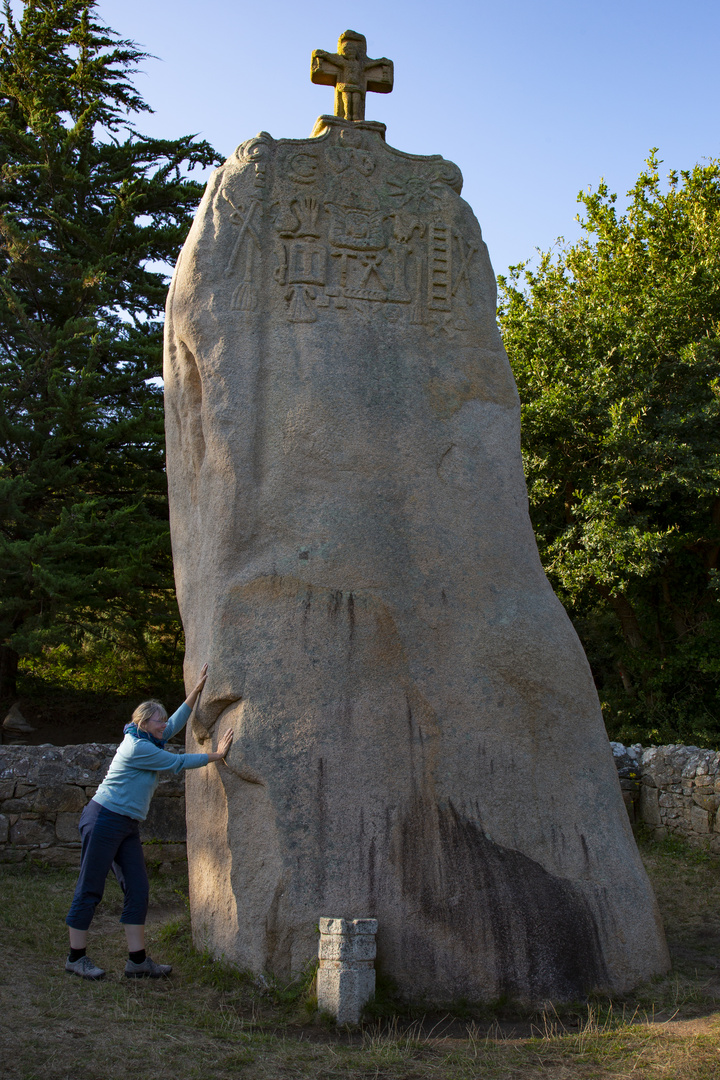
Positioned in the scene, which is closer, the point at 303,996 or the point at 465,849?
the point at 303,996

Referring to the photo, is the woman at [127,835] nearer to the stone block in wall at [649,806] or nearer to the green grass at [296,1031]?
the green grass at [296,1031]

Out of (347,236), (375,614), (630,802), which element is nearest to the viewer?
(375,614)

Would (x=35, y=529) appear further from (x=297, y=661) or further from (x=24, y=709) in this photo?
(x=297, y=661)

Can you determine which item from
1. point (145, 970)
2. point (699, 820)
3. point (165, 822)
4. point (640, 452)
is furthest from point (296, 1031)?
point (640, 452)

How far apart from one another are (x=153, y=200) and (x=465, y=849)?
12.3 m

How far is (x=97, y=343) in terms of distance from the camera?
11625 mm

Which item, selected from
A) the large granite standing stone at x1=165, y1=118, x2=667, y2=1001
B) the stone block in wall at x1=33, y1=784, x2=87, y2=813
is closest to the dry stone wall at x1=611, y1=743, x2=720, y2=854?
the large granite standing stone at x1=165, y1=118, x2=667, y2=1001

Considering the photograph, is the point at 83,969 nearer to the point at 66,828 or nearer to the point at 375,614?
the point at 375,614

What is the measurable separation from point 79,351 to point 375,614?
8.97 metres

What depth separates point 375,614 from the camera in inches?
191

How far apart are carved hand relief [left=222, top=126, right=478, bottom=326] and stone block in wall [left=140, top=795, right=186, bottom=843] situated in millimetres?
4723

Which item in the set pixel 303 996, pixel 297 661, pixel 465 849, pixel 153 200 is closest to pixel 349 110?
pixel 297 661

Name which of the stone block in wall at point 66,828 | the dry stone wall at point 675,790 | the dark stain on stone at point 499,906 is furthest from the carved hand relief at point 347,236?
the dry stone wall at point 675,790

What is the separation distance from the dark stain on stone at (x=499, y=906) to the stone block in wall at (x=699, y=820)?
4.08 m
